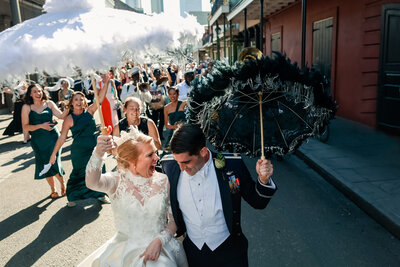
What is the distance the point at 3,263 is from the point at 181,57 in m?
3.18

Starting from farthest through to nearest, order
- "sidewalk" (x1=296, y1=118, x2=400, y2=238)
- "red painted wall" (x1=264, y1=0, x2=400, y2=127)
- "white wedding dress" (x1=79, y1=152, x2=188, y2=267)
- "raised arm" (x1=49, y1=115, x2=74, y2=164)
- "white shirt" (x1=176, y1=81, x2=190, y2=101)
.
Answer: "red painted wall" (x1=264, y1=0, x2=400, y2=127)
"white shirt" (x1=176, y1=81, x2=190, y2=101)
"raised arm" (x1=49, y1=115, x2=74, y2=164)
"sidewalk" (x1=296, y1=118, x2=400, y2=238)
"white wedding dress" (x1=79, y1=152, x2=188, y2=267)

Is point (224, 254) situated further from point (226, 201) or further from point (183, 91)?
point (183, 91)

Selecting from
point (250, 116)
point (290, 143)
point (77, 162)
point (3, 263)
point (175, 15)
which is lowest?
point (3, 263)

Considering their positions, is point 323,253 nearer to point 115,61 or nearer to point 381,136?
point 115,61

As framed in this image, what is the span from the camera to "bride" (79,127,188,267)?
8.08ft

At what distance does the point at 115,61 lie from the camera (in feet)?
7.75

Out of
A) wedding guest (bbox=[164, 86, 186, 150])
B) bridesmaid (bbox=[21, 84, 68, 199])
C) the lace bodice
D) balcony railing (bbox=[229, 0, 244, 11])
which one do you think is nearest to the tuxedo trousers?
the lace bodice

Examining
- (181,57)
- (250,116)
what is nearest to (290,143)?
(250,116)

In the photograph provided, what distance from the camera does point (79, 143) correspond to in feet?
18.4

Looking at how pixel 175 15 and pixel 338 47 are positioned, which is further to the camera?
pixel 338 47

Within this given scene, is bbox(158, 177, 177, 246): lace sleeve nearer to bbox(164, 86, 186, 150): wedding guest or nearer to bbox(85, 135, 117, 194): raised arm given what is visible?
bbox(85, 135, 117, 194): raised arm

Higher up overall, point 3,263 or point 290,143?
point 290,143

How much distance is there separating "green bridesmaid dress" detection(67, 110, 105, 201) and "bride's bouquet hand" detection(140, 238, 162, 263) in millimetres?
3314

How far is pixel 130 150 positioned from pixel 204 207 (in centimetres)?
66
